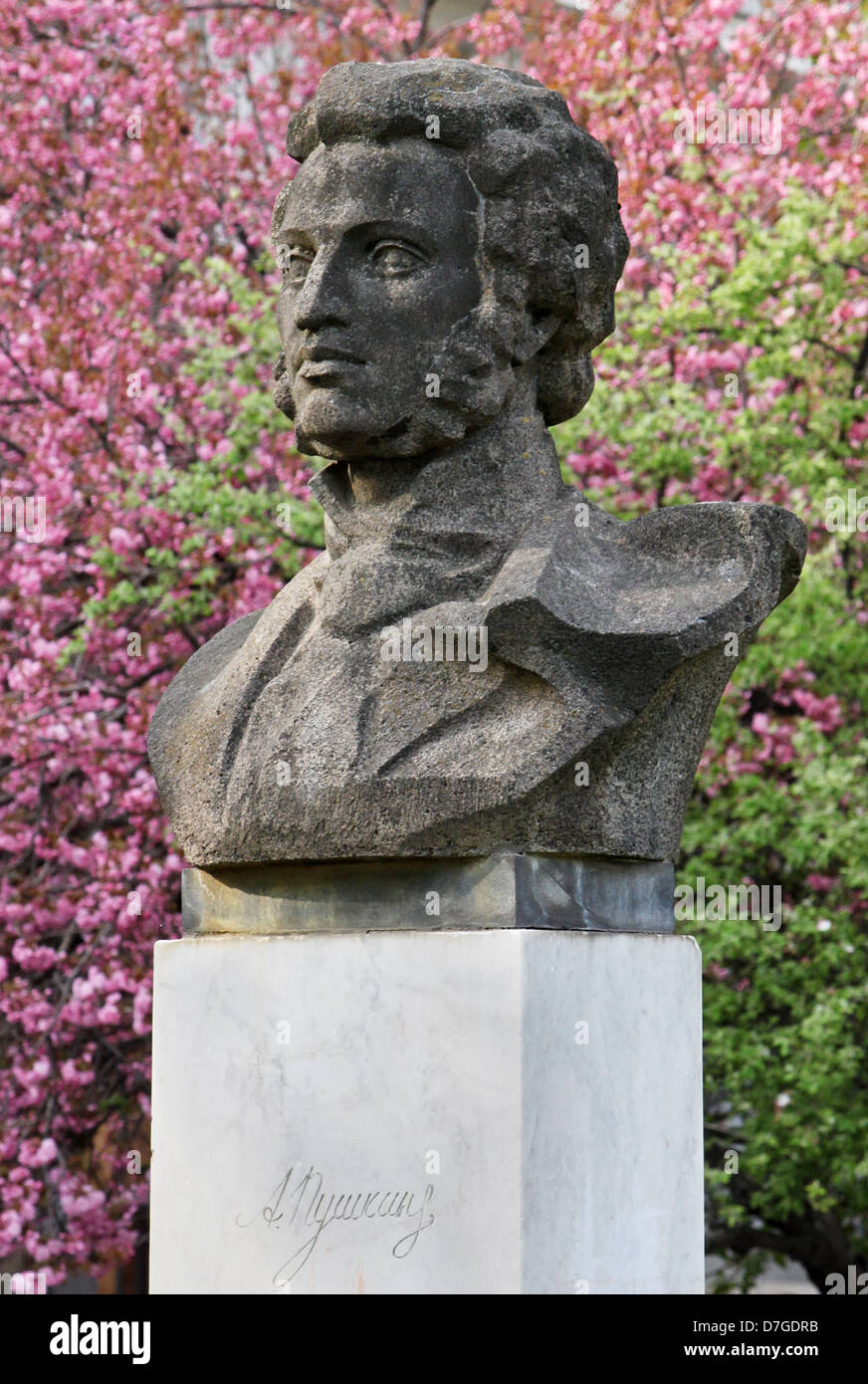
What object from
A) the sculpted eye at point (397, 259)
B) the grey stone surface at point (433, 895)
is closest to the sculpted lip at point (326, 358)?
the sculpted eye at point (397, 259)

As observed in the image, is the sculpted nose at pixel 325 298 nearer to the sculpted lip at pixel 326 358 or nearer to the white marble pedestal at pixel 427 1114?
the sculpted lip at pixel 326 358

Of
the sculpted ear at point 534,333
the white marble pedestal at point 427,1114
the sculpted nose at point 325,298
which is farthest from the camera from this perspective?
the sculpted ear at point 534,333

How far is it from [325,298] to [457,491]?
0.46 meters

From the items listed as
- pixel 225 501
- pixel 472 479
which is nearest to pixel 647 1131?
pixel 472 479

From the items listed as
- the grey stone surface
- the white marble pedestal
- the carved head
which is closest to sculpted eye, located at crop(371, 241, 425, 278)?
the carved head

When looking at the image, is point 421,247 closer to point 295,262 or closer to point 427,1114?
point 295,262

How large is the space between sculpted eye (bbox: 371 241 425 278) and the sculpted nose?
0.29ft

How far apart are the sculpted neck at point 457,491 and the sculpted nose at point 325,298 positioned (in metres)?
0.31

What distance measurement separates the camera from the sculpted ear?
4.10 meters

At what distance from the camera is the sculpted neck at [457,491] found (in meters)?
4.04

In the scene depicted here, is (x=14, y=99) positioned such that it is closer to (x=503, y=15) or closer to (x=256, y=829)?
(x=503, y=15)

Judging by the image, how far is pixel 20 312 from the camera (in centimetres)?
830

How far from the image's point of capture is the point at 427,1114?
375cm
